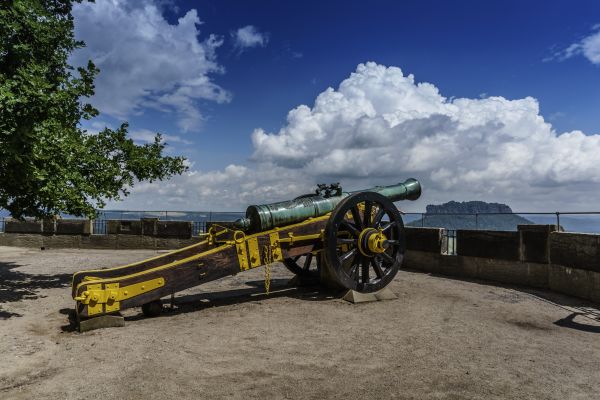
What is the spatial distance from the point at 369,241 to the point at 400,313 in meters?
1.29

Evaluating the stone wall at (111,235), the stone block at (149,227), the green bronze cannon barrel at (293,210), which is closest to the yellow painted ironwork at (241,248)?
the green bronze cannon barrel at (293,210)

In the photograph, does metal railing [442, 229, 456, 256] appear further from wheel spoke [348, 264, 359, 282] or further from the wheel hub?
wheel spoke [348, 264, 359, 282]

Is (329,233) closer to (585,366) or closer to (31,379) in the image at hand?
(585,366)

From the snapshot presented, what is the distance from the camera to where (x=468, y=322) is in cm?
573

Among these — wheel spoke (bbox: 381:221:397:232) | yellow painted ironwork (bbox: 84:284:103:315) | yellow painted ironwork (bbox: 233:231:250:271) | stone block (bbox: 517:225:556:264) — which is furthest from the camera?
stone block (bbox: 517:225:556:264)

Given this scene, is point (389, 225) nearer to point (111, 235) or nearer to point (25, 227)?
point (111, 235)

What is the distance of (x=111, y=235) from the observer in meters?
15.5

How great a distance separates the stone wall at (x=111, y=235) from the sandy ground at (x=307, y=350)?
796 cm

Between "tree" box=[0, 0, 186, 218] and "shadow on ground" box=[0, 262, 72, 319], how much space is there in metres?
1.37

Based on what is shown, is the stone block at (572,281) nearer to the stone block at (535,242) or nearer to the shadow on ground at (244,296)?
the stone block at (535,242)

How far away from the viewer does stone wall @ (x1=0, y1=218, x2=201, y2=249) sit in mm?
15367

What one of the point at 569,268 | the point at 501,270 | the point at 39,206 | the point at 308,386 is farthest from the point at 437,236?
the point at 39,206

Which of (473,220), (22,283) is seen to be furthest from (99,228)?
(473,220)

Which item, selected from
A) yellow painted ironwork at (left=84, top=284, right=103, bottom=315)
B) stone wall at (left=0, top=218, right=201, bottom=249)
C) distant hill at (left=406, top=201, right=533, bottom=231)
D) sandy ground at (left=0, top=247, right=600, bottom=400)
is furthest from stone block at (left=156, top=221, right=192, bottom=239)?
yellow painted ironwork at (left=84, top=284, right=103, bottom=315)
